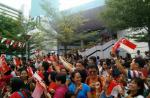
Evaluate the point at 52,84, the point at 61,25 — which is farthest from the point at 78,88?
the point at 61,25

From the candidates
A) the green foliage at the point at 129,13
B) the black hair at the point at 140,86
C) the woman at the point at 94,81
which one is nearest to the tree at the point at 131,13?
the green foliage at the point at 129,13

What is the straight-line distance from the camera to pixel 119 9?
67.4 ft

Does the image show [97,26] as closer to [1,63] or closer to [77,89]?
[1,63]

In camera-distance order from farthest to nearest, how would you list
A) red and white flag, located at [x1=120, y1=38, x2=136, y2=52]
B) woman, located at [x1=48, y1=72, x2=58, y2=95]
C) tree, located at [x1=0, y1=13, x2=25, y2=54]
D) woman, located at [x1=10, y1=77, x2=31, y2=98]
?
tree, located at [x1=0, y1=13, x2=25, y2=54], red and white flag, located at [x1=120, y1=38, x2=136, y2=52], woman, located at [x1=48, y1=72, x2=58, y2=95], woman, located at [x1=10, y1=77, x2=31, y2=98]

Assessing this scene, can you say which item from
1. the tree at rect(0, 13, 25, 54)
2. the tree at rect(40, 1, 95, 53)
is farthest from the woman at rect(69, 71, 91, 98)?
the tree at rect(40, 1, 95, 53)

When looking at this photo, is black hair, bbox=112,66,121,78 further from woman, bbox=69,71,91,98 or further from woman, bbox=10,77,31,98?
woman, bbox=10,77,31,98

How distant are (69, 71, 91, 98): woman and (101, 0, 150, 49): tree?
13446 mm

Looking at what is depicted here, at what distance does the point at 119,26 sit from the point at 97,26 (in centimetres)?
1701

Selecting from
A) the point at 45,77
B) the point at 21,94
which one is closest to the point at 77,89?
the point at 21,94

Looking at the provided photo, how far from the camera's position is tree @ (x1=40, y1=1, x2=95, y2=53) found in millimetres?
29344

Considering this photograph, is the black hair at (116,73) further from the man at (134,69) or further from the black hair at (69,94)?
the black hair at (69,94)

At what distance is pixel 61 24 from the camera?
29422 millimetres

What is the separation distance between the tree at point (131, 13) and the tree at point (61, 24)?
7.87 m

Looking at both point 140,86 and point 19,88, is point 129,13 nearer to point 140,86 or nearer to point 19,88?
point 140,86
